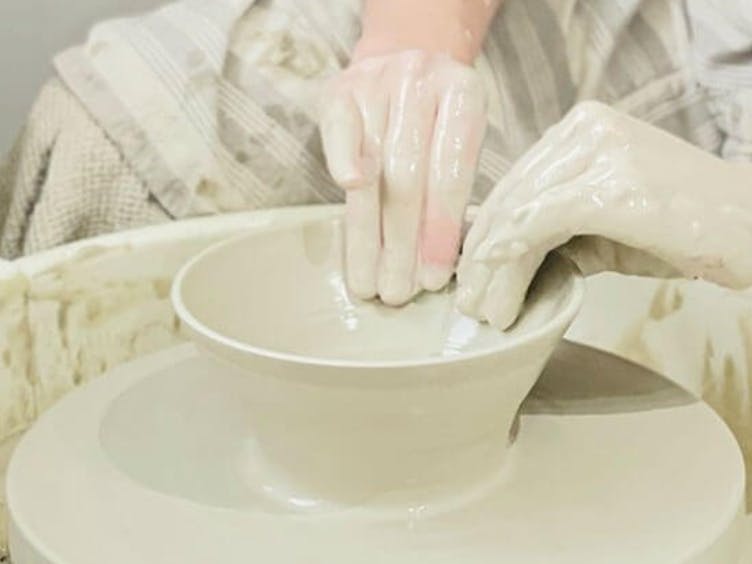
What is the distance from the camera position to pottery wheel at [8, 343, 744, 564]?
86cm

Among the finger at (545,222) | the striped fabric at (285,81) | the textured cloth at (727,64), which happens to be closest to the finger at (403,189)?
the finger at (545,222)

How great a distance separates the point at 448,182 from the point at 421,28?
0.26 metres

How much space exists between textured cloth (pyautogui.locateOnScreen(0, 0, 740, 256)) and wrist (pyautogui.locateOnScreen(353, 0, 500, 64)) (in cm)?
8

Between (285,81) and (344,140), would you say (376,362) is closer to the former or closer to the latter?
(344,140)

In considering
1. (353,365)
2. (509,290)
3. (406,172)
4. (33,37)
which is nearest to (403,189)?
(406,172)

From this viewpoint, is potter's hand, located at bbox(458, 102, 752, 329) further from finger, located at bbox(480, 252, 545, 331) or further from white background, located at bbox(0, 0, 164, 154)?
white background, located at bbox(0, 0, 164, 154)

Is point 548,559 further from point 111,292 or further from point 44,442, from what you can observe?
point 111,292

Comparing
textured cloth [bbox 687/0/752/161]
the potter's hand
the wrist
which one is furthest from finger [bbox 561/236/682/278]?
textured cloth [bbox 687/0/752/161]

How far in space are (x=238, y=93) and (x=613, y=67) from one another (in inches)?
15.3

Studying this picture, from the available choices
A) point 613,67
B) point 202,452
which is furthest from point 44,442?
point 613,67

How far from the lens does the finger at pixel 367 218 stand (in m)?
1.01

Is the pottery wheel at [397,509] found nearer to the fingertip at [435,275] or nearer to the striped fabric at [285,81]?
the fingertip at [435,275]

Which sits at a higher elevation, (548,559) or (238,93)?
(238,93)

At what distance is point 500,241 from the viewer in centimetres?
92
